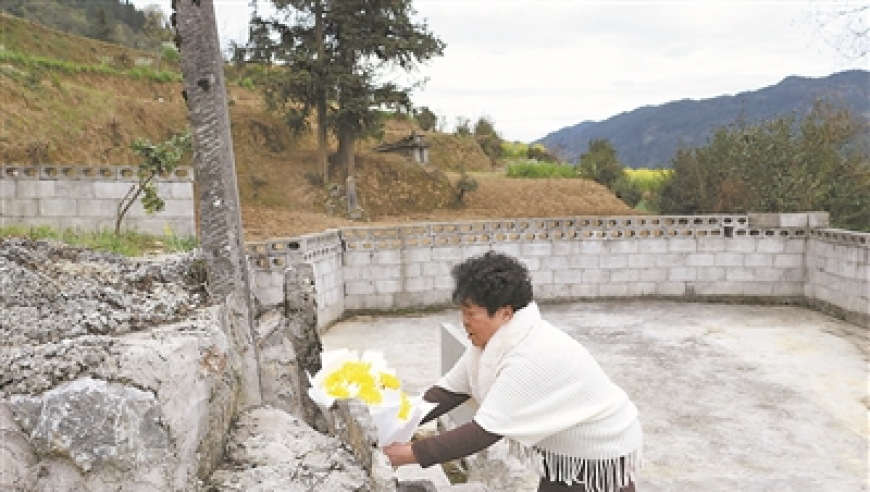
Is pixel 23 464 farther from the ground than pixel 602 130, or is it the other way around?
pixel 602 130

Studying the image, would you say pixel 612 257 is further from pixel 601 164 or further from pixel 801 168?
pixel 601 164

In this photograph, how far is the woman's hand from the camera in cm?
226

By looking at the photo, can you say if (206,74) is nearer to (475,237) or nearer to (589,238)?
(475,237)

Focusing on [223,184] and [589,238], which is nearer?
[223,184]

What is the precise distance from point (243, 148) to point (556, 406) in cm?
1681

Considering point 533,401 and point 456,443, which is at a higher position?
point 533,401

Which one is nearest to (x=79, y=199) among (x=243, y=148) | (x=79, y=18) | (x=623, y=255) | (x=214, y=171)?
(x=214, y=171)

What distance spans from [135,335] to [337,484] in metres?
0.85

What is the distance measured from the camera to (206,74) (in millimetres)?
2834

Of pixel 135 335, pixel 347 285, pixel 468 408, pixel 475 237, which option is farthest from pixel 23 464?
pixel 475 237

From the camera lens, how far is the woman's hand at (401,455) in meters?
2.26

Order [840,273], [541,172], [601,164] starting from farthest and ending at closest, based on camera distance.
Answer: [541,172] < [601,164] < [840,273]

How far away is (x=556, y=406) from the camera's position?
216 cm

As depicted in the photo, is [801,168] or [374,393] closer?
[374,393]
